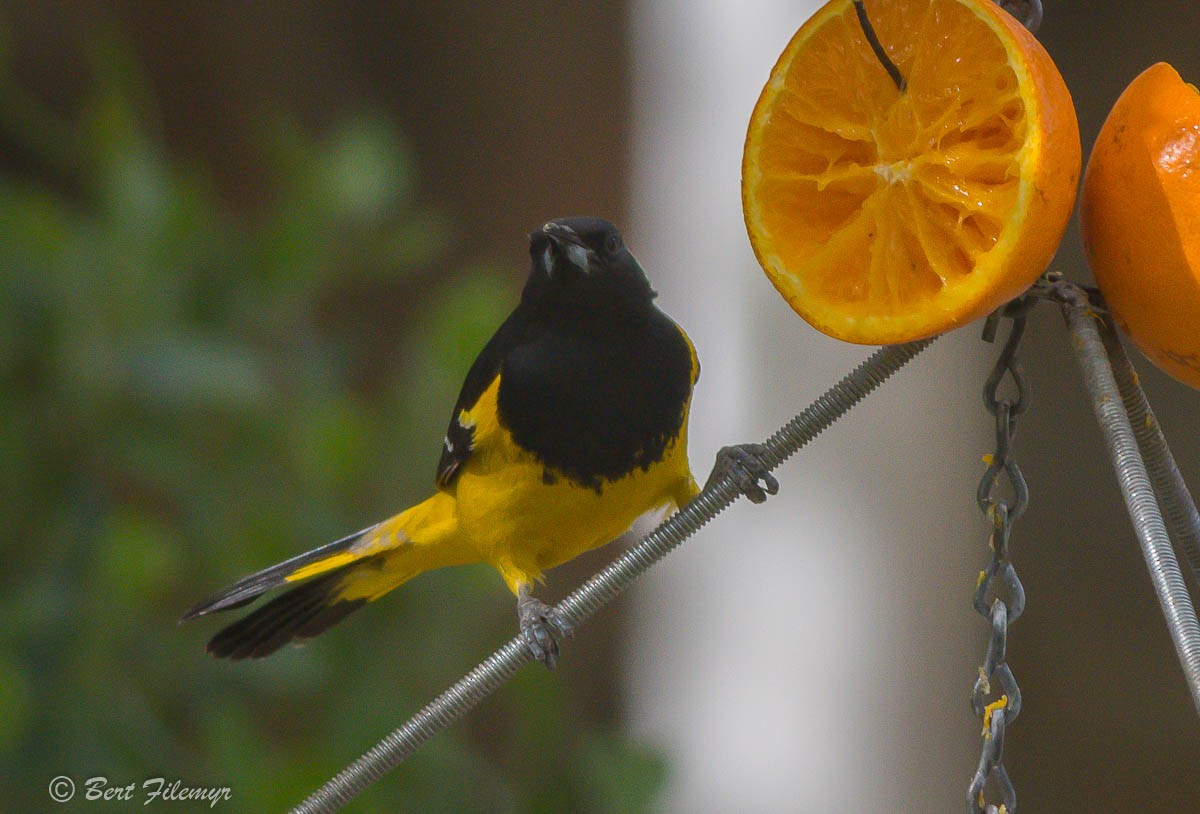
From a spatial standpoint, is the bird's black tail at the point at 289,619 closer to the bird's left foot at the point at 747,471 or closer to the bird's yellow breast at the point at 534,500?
the bird's yellow breast at the point at 534,500

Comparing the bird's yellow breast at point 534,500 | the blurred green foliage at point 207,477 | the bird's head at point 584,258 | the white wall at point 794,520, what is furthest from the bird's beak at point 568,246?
the white wall at point 794,520

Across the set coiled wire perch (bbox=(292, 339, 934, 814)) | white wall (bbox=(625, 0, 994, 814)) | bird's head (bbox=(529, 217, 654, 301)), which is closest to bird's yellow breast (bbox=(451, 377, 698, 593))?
bird's head (bbox=(529, 217, 654, 301))

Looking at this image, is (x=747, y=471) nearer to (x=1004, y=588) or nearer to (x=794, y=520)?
(x=1004, y=588)

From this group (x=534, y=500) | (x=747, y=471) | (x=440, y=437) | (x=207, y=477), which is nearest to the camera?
(x=747, y=471)

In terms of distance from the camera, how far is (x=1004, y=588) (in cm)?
66

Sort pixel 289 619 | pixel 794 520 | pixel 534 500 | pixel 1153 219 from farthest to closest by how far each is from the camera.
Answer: pixel 794 520 → pixel 289 619 → pixel 534 500 → pixel 1153 219

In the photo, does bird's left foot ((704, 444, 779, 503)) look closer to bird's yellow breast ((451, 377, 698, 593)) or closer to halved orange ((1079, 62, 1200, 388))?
bird's yellow breast ((451, 377, 698, 593))

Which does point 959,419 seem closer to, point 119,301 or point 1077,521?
point 1077,521

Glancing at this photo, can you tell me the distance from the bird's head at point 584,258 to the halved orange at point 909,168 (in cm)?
27

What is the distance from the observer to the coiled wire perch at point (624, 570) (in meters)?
0.67

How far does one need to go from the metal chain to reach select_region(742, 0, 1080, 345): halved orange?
0.08 meters

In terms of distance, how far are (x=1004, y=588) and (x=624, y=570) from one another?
216mm

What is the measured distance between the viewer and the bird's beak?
0.92m

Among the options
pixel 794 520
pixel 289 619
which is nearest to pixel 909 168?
pixel 289 619
